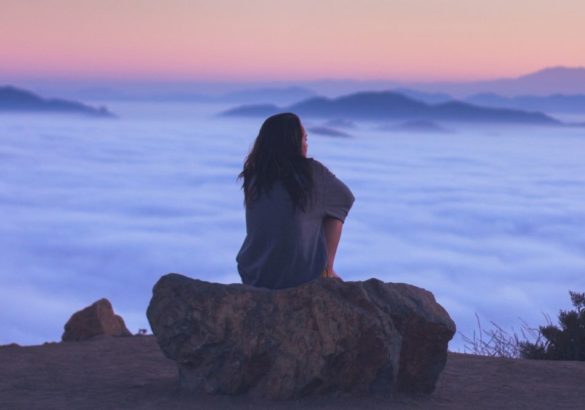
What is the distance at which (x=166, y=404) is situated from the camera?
21.3 ft

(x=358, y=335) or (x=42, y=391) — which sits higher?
(x=358, y=335)

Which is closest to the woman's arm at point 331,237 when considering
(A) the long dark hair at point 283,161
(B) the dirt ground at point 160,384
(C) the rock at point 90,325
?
(A) the long dark hair at point 283,161

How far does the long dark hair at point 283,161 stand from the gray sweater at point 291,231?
46mm

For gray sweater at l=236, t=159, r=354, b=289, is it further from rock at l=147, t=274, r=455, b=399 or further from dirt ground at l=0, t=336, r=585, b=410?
dirt ground at l=0, t=336, r=585, b=410

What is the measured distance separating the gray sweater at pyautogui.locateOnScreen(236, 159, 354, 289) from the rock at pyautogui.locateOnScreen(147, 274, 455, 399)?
218mm

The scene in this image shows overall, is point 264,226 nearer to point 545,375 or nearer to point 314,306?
point 314,306

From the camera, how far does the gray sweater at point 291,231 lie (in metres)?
6.66

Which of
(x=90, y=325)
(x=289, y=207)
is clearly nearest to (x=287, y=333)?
(x=289, y=207)

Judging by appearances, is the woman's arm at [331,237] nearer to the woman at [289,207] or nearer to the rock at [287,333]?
the woman at [289,207]

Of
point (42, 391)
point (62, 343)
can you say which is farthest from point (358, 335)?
point (62, 343)

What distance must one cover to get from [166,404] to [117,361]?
1795 millimetres

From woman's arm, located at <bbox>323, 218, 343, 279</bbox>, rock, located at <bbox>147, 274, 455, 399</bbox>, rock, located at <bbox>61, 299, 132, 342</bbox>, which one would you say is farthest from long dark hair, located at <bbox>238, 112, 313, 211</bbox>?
rock, located at <bbox>61, 299, 132, 342</bbox>

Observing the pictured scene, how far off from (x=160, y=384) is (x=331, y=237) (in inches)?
61.0

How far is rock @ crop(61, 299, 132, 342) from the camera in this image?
33.1 ft
